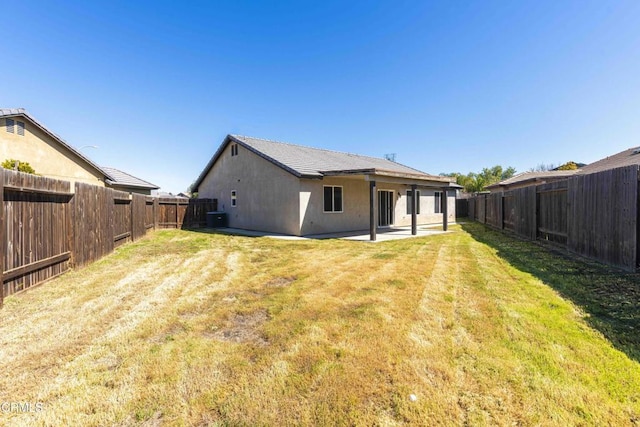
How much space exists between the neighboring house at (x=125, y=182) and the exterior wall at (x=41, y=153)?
2228 mm

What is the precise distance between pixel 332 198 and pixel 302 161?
2.49m

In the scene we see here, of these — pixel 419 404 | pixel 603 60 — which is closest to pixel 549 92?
pixel 603 60

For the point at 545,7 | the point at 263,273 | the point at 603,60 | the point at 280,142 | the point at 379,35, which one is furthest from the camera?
the point at 280,142

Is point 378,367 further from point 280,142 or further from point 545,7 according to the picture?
point 280,142

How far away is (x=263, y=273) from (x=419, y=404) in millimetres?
4489

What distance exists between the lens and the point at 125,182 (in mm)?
20500

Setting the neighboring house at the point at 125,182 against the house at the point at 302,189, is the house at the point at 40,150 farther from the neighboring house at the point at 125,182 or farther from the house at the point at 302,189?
the house at the point at 302,189

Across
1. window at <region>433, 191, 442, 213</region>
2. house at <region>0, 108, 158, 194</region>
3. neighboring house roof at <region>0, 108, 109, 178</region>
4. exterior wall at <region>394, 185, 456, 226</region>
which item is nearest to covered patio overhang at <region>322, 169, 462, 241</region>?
exterior wall at <region>394, 185, 456, 226</region>

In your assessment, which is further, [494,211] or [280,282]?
[494,211]

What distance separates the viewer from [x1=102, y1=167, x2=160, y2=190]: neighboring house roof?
19531 mm

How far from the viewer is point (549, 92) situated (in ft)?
46.5

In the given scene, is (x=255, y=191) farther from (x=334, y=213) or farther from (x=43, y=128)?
(x=43, y=128)

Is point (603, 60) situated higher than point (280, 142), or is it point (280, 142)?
point (603, 60)

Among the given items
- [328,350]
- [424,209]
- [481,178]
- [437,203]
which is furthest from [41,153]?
[481,178]
